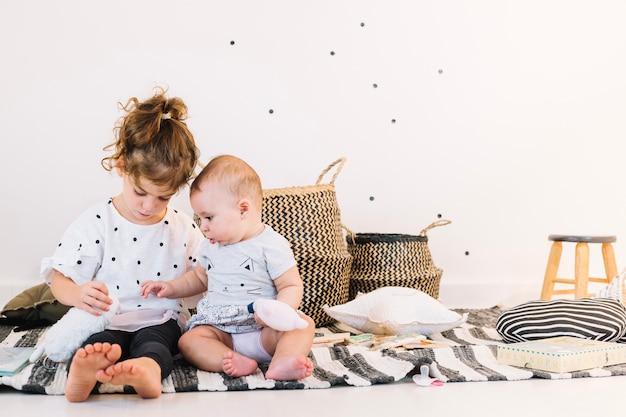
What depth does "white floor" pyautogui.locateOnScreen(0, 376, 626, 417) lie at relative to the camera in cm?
128

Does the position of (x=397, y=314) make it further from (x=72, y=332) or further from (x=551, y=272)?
(x=551, y=272)

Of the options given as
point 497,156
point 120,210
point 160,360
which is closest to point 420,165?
→ point 497,156

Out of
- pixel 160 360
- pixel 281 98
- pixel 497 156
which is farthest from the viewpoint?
pixel 497 156

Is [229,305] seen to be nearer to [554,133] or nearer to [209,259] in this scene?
[209,259]

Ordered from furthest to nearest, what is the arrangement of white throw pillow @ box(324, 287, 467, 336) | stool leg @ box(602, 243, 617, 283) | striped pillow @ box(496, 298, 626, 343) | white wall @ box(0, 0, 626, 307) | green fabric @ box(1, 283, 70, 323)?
stool leg @ box(602, 243, 617, 283) < white wall @ box(0, 0, 626, 307) < green fabric @ box(1, 283, 70, 323) < white throw pillow @ box(324, 287, 467, 336) < striped pillow @ box(496, 298, 626, 343)

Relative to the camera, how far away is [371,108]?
2955mm

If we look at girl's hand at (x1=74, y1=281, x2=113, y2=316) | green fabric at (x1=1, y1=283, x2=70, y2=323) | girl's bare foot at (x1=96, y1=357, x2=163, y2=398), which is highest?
girl's hand at (x1=74, y1=281, x2=113, y2=316)

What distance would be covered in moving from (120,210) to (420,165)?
1.60m

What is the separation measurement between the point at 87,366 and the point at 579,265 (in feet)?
6.72

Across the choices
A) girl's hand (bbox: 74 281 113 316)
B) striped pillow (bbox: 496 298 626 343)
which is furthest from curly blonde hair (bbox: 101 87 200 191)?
striped pillow (bbox: 496 298 626 343)

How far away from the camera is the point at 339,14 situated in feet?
9.59

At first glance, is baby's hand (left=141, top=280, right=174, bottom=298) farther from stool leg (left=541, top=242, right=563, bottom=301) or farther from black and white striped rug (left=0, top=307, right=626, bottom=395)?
stool leg (left=541, top=242, right=563, bottom=301)

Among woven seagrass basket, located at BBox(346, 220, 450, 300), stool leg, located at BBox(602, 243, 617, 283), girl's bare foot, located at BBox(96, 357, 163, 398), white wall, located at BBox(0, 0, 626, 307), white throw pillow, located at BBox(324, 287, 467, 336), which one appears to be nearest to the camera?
girl's bare foot, located at BBox(96, 357, 163, 398)

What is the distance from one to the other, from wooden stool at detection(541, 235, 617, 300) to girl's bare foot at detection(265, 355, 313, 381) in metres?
1.63
